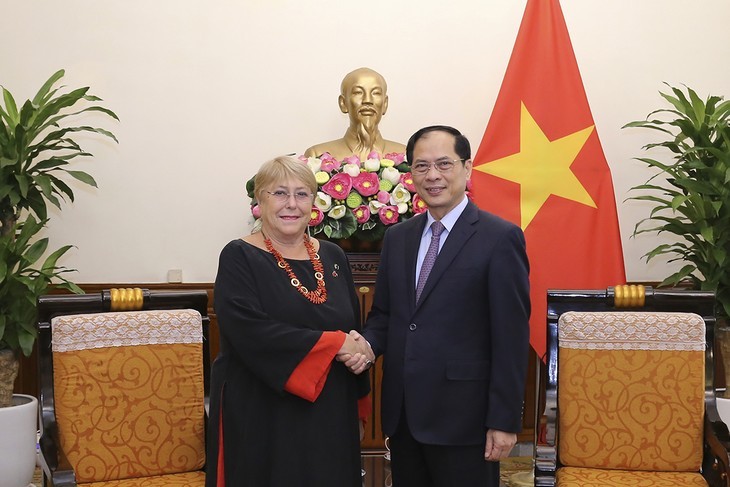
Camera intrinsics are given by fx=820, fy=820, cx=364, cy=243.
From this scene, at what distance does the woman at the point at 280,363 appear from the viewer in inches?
86.1

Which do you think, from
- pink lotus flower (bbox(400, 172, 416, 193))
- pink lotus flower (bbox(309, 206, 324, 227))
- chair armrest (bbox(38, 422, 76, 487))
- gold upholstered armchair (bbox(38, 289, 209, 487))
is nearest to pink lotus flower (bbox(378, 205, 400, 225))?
pink lotus flower (bbox(400, 172, 416, 193))

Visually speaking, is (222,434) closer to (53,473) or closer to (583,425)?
(53,473)

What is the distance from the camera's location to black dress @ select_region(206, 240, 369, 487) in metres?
2.19

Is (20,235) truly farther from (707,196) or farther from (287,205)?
(707,196)

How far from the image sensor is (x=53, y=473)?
235cm

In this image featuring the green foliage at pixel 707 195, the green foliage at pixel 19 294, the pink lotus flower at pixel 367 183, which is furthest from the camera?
the green foliage at pixel 707 195

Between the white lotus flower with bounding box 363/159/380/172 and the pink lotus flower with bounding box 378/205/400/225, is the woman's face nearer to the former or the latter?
the pink lotus flower with bounding box 378/205/400/225

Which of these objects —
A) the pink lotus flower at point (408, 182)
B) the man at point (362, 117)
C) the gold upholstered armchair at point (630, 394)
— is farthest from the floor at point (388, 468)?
the man at point (362, 117)

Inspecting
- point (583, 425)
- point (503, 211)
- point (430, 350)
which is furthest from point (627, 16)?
point (430, 350)

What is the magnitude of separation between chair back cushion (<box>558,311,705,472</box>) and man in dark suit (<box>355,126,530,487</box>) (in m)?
0.55

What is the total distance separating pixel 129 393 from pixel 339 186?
3.90 feet

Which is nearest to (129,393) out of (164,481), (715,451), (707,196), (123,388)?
(123,388)

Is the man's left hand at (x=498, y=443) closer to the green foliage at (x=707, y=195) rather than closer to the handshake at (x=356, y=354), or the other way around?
the handshake at (x=356, y=354)

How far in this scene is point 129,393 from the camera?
262cm
